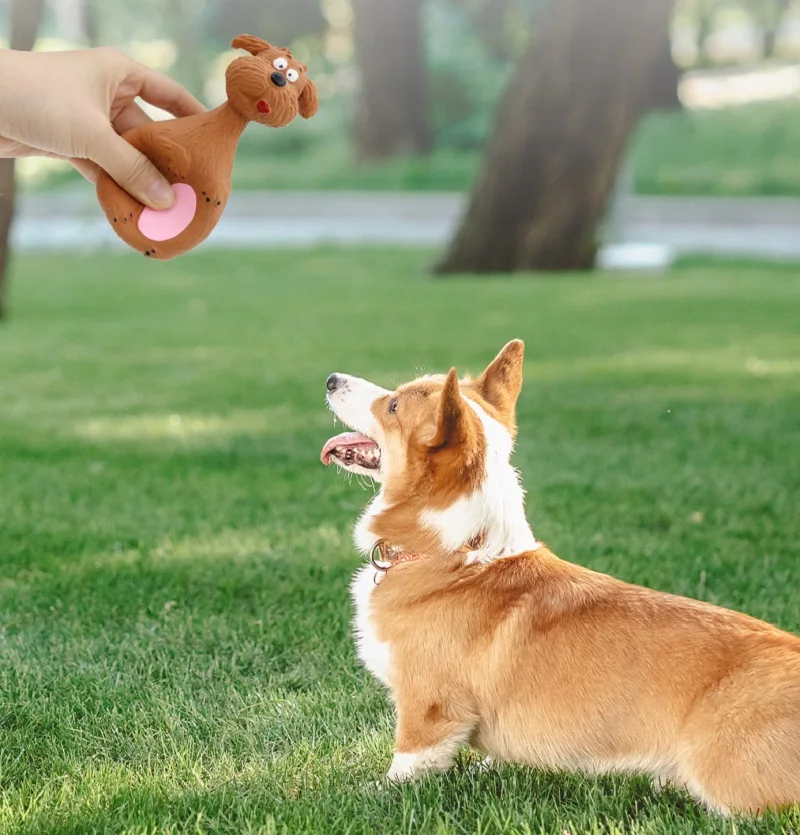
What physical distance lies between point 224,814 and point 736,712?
126cm

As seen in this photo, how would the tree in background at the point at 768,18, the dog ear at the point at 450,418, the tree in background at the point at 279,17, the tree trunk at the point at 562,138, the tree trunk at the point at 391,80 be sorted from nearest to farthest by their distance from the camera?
the dog ear at the point at 450,418 → the tree trunk at the point at 562,138 → the tree trunk at the point at 391,80 → the tree in background at the point at 279,17 → the tree in background at the point at 768,18

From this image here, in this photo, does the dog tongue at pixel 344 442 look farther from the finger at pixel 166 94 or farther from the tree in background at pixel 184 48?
the tree in background at pixel 184 48

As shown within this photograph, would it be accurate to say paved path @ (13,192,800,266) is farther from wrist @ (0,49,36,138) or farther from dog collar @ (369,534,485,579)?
wrist @ (0,49,36,138)

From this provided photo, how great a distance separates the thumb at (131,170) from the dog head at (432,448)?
0.72 m

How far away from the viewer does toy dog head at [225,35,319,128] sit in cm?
354

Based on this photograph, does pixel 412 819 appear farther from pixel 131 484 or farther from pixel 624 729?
pixel 131 484

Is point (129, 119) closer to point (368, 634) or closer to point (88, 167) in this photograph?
point (88, 167)

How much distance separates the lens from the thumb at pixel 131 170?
337cm

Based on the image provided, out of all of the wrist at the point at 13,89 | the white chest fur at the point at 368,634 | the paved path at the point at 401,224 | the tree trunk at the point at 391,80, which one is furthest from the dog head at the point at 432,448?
the tree trunk at the point at 391,80

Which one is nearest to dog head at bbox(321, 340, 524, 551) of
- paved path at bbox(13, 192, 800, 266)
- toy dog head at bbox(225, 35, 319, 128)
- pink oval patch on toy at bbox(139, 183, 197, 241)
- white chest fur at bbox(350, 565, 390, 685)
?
white chest fur at bbox(350, 565, 390, 685)

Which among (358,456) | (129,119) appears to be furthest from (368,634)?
(129,119)

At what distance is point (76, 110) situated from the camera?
10.9ft

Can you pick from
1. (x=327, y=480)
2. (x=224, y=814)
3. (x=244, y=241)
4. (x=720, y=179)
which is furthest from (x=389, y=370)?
(x=720, y=179)

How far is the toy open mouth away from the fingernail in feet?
2.71
